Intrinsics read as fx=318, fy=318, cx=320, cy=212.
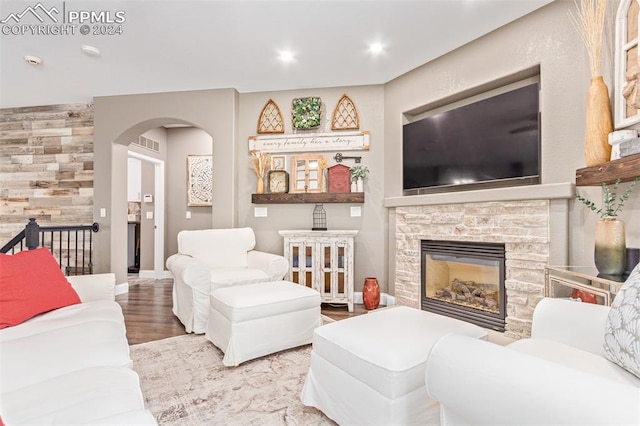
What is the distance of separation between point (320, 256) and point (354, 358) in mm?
2132

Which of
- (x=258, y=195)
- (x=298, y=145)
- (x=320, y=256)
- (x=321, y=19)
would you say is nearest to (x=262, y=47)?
(x=321, y=19)

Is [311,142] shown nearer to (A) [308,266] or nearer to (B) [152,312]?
(A) [308,266]

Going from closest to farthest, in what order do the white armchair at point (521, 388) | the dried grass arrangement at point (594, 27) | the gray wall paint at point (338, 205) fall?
the white armchair at point (521, 388) → the dried grass arrangement at point (594, 27) → the gray wall paint at point (338, 205)

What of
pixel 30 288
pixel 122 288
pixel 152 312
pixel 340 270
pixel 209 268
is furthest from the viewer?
pixel 122 288

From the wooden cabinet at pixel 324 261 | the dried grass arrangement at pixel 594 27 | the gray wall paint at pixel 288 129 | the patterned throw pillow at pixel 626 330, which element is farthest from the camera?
the wooden cabinet at pixel 324 261

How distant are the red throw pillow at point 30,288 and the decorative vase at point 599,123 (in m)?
3.24

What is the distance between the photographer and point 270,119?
Answer: 3918 mm

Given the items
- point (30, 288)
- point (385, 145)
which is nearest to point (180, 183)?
point (385, 145)

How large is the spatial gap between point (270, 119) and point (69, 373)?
10.9ft

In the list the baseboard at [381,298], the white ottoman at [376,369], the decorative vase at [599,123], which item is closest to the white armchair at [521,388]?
the white ottoman at [376,369]

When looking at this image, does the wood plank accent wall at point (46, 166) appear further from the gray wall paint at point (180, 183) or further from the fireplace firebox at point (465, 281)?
the fireplace firebox at point (465, 281)

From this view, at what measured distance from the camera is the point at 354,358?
135cm

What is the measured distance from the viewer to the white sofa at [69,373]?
86 cm

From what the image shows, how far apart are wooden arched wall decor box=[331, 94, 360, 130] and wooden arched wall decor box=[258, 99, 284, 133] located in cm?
66
